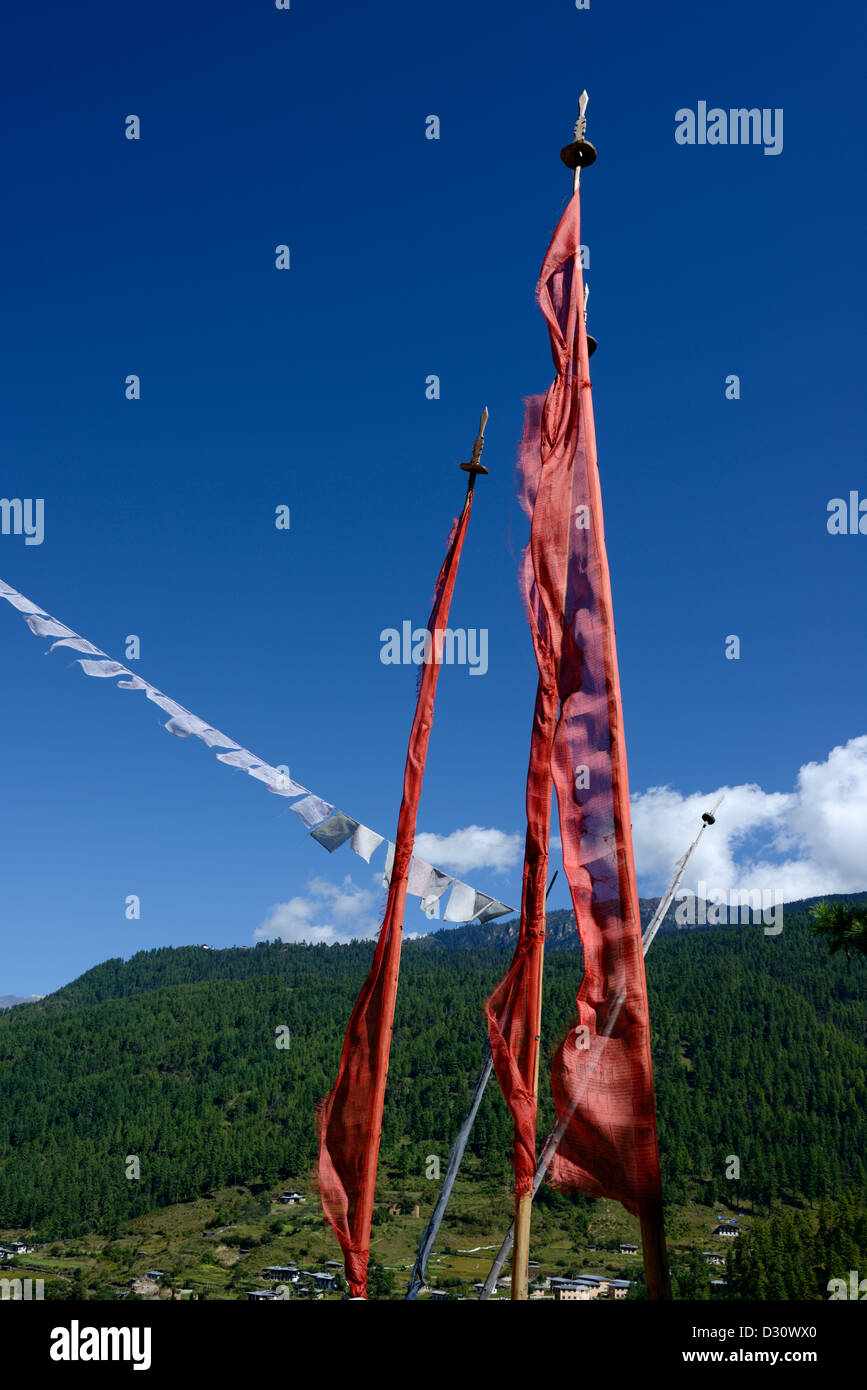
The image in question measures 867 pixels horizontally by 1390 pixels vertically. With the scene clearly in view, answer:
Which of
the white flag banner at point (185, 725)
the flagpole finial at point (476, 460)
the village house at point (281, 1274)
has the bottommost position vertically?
the village house at point (281, 1274)

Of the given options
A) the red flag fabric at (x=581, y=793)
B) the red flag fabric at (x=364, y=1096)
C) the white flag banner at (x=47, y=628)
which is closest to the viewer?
the red flag fabric at (x=581, y=793)

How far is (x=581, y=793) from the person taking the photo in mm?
4836

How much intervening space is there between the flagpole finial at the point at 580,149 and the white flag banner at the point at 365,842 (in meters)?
6.48

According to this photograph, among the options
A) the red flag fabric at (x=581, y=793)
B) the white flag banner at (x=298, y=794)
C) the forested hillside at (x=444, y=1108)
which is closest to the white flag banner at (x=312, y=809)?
the white flag banner at (x=298, y=794)

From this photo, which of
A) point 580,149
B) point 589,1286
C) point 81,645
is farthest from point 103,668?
point 589,1286

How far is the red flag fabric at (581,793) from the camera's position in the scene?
4.34 metres

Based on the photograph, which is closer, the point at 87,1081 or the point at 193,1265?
the point at 193,1265

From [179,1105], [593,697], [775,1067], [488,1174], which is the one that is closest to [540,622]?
[593,697]

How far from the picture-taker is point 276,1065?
19150 cm

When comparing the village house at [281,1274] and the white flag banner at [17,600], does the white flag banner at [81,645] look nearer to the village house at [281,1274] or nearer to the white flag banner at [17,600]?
the white flag banner at [17,600]

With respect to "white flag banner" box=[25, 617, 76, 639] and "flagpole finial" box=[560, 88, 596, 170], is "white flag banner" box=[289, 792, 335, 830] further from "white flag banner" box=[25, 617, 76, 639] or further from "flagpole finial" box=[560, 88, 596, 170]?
"flagpole finial" box=[560, 88, 596, 170]

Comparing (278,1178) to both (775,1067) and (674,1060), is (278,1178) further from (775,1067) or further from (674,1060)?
(775,1067)

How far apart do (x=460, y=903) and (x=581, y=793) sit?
20.2 ft
